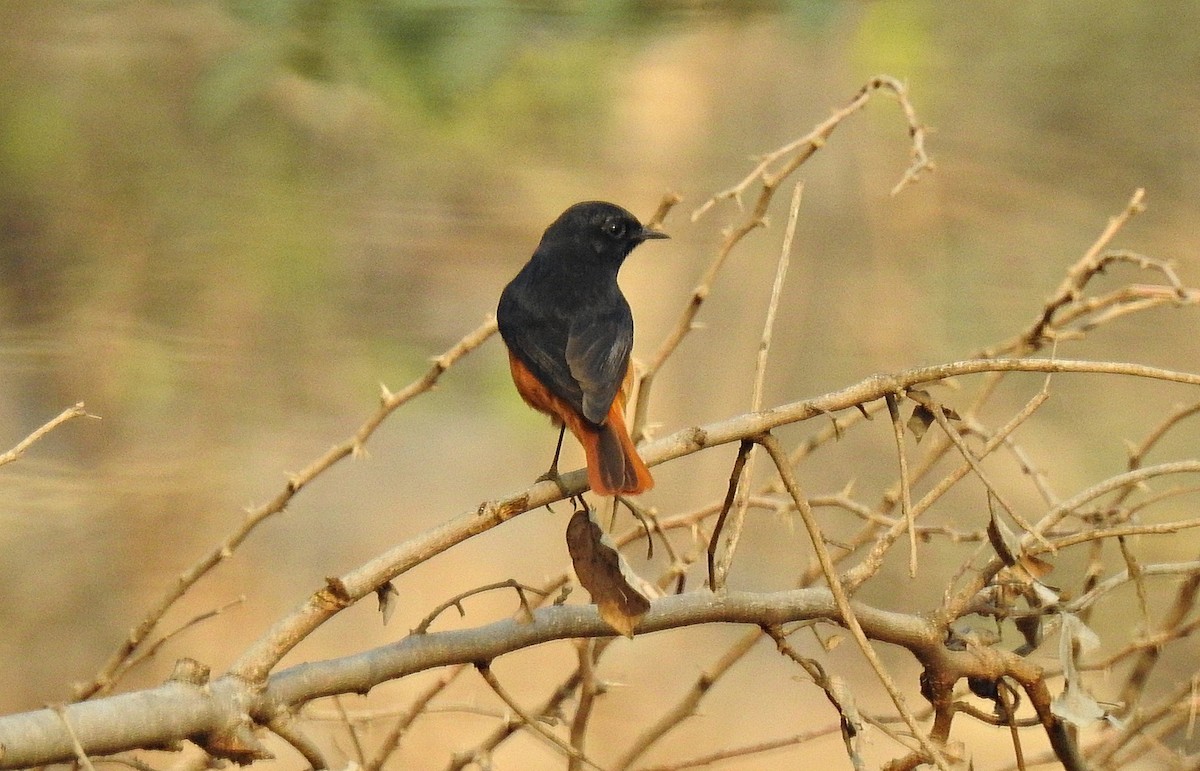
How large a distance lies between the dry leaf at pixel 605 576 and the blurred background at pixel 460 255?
3030 mm

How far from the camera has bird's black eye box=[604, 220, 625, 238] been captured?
304cm

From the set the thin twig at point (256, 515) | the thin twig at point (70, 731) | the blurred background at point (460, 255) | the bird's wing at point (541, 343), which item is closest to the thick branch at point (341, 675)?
the thin twig at point (70, 731)

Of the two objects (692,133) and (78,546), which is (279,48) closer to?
(692,133)

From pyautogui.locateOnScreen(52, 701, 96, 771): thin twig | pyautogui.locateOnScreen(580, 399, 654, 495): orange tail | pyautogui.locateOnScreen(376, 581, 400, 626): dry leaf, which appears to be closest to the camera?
pyautogui.locateOnScreen(52, 701, 96, 771): thin twig

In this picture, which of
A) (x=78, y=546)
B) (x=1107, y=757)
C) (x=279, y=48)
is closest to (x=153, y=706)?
(x=1107, y=757)

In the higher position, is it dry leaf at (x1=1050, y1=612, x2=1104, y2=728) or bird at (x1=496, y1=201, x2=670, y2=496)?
bird at (x1=496, y1=201, x2=670, y2=496)

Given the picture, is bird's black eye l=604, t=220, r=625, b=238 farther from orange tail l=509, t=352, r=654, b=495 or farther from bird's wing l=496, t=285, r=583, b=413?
orange tail l=509, t=352, r=654, b=495

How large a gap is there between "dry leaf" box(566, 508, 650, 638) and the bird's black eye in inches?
→ 55.7

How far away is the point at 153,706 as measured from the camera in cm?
143

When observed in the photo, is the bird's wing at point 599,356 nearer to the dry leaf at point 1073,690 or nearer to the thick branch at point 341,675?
the thick branch at point 341,675

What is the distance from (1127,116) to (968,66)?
0.67 m

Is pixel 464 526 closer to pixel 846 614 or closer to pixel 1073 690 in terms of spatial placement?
pixel 846 614

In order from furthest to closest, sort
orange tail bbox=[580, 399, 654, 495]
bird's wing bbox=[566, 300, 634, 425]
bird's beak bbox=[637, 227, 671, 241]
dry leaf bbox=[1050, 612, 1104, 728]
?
bird's beak bbox=[637, 227, 671, 241]
bird's wing bbox=[566, 300, 634, 425]
orange tail bbox=[580, 399, 654, 495]
dry leaf bbox=[1050, 612, 1104, 728]

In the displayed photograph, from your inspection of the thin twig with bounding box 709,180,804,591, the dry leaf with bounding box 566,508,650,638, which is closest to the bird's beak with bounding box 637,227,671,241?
the thin twig with bounding box 709,180,804,591
